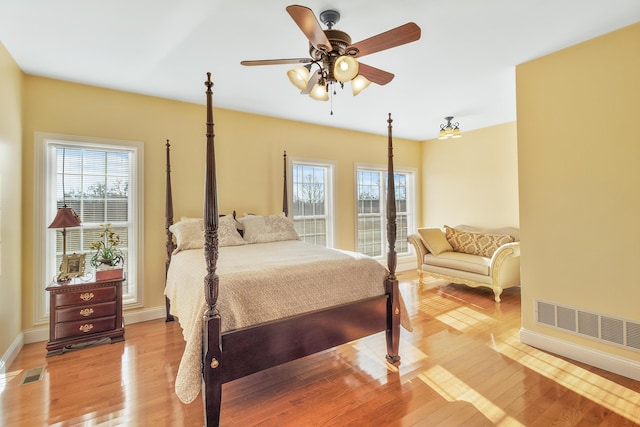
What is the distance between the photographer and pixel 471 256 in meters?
4.48

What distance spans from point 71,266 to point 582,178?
4.65m

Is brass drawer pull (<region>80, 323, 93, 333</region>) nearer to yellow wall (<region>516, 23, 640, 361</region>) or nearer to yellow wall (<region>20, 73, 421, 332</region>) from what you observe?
yellow wall (<region>20, 73, 421, 332</region>)

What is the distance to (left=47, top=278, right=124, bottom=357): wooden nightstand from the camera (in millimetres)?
2662

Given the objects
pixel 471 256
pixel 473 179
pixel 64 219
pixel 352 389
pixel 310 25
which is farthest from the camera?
pixel 473 179

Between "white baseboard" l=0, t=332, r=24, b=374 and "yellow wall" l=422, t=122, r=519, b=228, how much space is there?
5999mm

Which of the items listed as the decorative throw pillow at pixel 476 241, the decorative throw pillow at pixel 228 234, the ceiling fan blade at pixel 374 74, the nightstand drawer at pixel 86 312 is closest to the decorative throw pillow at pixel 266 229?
the decorative throw pillow at pixel 228 234

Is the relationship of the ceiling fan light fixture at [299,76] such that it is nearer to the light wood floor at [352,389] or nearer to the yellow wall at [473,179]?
the light wood floor at [352,389]

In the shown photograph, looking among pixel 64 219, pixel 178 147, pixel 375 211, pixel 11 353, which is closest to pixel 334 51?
pixel 178 147

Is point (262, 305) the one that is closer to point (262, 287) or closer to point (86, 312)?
point (262, 287)

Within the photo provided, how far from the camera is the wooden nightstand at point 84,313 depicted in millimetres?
2662

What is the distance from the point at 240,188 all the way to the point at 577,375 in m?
3.84

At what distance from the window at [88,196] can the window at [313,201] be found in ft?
6.90

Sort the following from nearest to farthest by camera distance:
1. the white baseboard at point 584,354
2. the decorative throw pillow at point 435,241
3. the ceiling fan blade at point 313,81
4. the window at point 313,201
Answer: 1. the ceiling fan blade at point 313,81
2. the white baseboard at point 584,354
3. the window at point 313,201
4. the decorative throw pillow at point 435,241

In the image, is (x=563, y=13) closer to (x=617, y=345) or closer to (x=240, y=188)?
(x=617, y=345)
